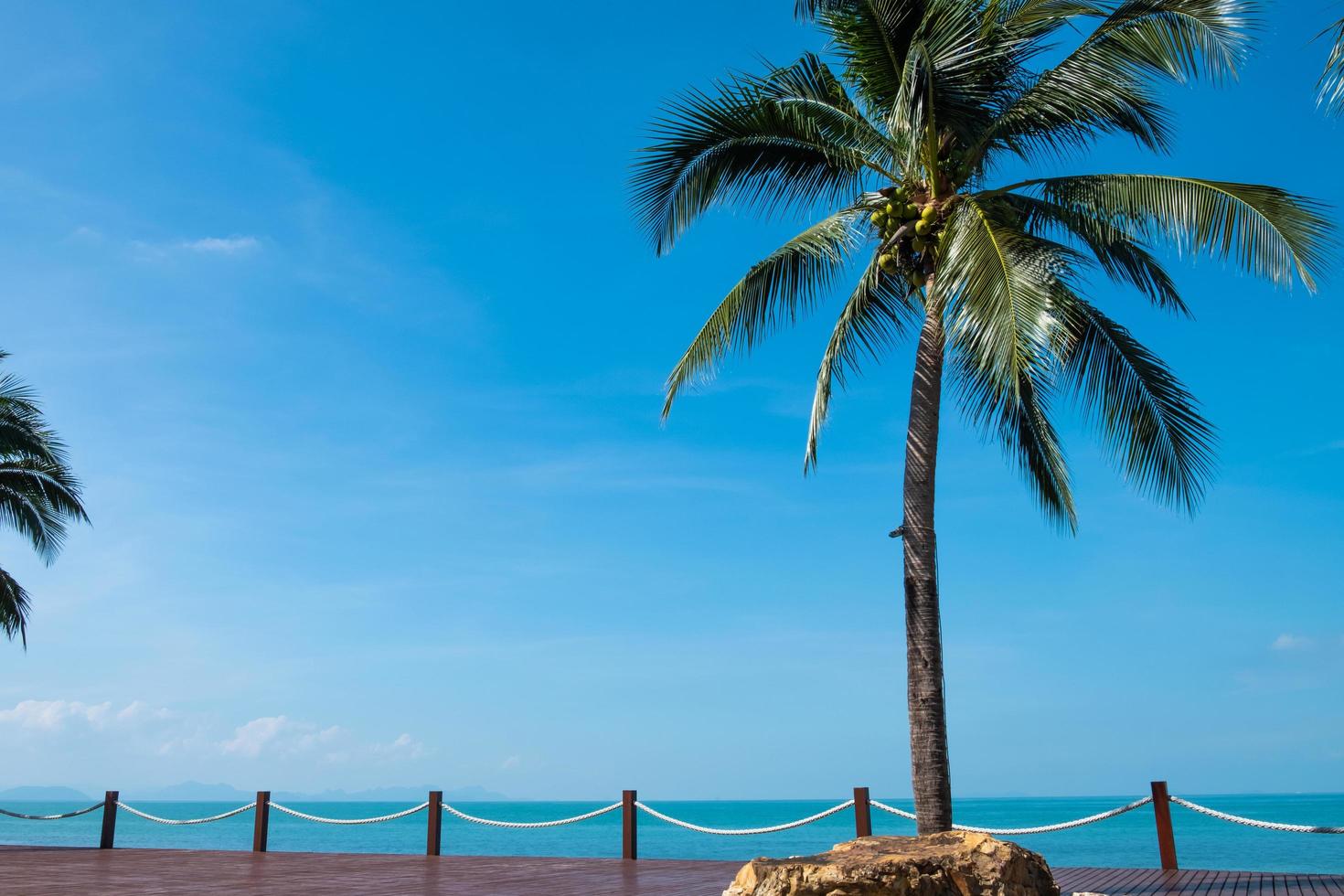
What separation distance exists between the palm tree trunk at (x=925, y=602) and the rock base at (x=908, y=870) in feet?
5.33

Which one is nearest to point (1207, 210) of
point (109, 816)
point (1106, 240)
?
point (1106, 240)

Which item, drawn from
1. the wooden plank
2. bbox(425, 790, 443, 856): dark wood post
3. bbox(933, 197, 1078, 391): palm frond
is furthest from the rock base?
bbox(425, 790, 443, 856): dark wood post

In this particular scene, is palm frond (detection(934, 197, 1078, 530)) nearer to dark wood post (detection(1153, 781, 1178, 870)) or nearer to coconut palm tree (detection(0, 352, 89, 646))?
dark wood post (detection(1153, 781, 1178, 870))

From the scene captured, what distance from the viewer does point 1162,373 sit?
9062mm

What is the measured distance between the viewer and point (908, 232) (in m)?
8.83

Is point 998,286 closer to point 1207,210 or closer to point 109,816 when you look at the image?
point 1207,210

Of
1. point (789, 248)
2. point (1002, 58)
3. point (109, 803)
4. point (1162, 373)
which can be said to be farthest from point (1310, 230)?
point (109, 803)

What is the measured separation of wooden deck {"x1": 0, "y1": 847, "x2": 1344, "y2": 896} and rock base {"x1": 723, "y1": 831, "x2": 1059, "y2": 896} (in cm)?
313

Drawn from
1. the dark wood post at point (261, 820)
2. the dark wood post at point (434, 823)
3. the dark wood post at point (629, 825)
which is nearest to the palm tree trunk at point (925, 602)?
the dark wood post at point (629, 825)

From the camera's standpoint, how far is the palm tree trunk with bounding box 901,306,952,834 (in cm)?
781

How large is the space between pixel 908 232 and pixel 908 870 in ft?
17.6

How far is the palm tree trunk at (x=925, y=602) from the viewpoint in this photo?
781 cm

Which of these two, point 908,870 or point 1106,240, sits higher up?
point 1106,240

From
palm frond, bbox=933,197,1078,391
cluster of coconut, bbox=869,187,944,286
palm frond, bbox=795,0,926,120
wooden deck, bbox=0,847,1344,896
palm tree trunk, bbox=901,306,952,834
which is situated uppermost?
palm frond, bbox=795,0,926,120
